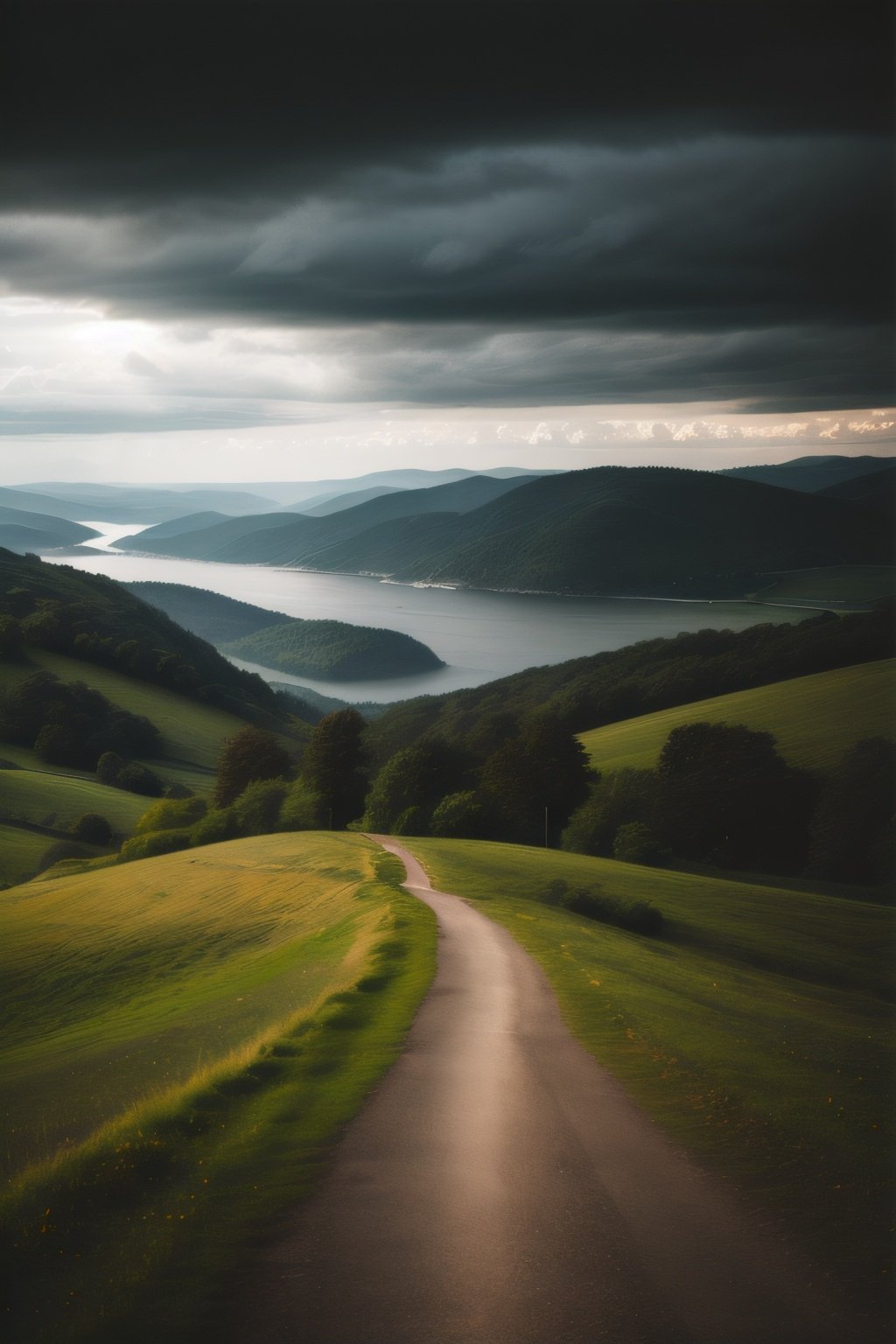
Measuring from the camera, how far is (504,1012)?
14.1 m

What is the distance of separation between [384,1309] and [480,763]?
2117 inches

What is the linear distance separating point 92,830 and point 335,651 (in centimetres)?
11545

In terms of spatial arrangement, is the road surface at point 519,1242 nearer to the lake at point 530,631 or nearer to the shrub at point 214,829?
the shrub at point 214,829

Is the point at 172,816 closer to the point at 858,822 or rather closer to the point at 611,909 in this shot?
the point at 611,909

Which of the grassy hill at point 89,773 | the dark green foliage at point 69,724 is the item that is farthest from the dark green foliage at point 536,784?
the dark green foliage at point 69,724

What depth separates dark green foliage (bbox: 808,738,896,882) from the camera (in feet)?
159

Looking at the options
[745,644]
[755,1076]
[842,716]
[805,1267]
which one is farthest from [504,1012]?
[745,644]

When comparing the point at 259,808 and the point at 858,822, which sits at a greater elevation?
the point at 858,822

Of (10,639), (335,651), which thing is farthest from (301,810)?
(335,651)

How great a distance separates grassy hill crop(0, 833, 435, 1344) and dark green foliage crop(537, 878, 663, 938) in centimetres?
593

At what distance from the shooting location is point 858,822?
51125 millimetres

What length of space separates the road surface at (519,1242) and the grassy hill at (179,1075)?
56 centimetres

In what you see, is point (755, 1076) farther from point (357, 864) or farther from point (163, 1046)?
point (357, 864)

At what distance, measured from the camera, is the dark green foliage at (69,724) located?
9456 cm
